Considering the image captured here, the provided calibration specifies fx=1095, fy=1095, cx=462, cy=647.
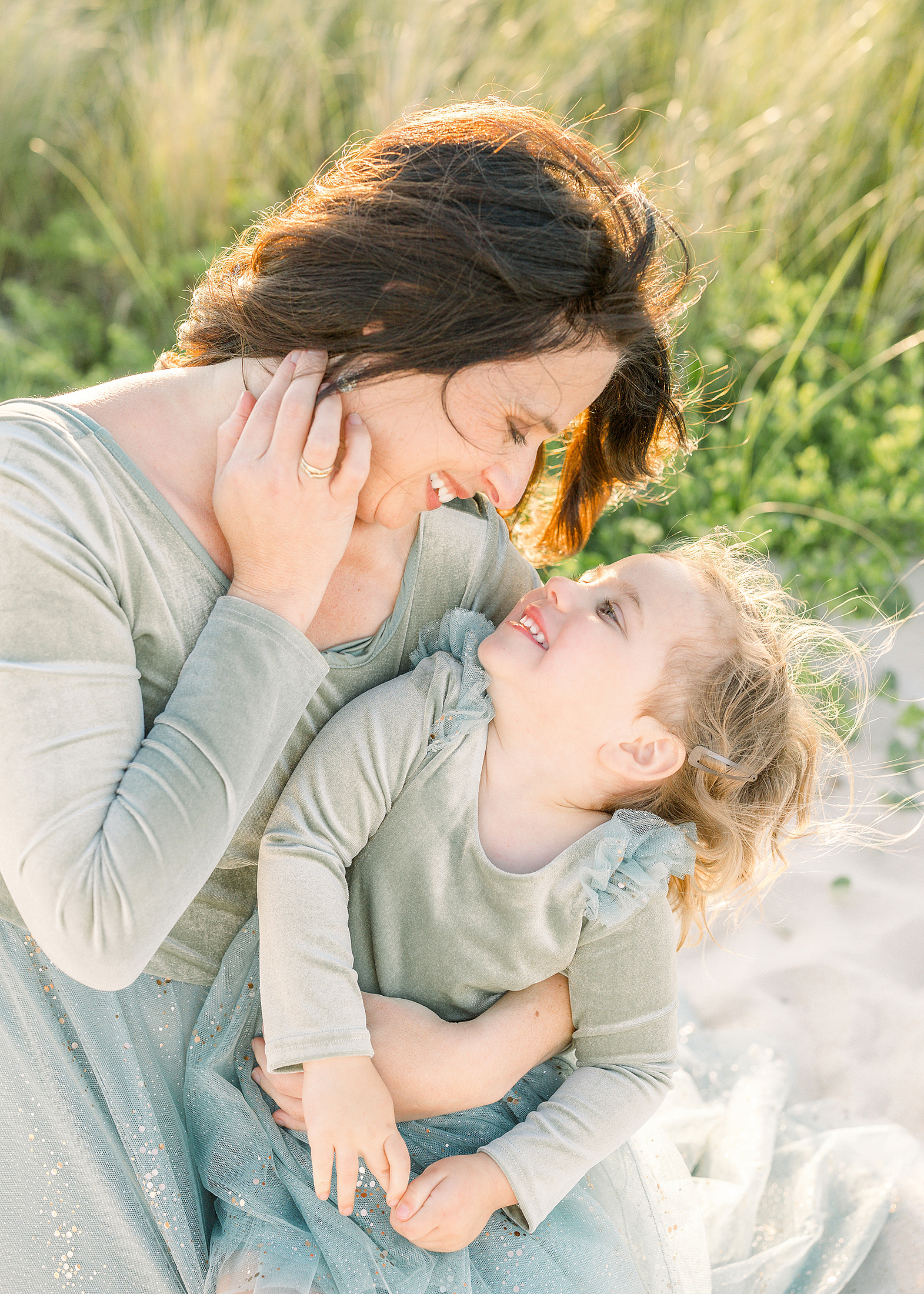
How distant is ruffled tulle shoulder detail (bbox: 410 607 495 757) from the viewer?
6.41 feet

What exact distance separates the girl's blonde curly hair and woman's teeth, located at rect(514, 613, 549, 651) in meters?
0.22

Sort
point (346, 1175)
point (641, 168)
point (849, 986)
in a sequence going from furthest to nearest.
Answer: point (641, 168) → point (849, 986) → point (346, 1175)

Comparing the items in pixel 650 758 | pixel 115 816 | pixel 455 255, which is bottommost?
pixel 650 758

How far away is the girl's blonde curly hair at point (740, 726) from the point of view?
2051 millimetres

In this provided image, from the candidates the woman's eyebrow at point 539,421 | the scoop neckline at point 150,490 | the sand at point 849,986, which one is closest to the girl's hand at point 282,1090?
the scoop neckline at point 150,490

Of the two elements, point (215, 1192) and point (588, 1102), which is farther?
point (588, 1102)

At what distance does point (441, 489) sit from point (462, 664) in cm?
35

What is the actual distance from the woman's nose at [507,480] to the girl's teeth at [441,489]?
0.21ft

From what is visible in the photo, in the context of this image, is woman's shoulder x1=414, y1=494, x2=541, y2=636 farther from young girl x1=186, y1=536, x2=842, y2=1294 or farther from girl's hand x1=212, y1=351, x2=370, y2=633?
girl's hand x1=212, y1=351, x2=370, y2=633

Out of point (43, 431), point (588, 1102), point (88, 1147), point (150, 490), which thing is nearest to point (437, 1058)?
point (588, 1102)

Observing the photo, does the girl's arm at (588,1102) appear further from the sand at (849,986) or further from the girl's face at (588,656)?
the sand at (849,986)

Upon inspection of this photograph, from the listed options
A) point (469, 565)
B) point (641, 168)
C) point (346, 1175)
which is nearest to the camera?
point (346, 1175)

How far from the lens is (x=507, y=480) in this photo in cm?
184

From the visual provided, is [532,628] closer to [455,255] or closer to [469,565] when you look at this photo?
[469,565]
